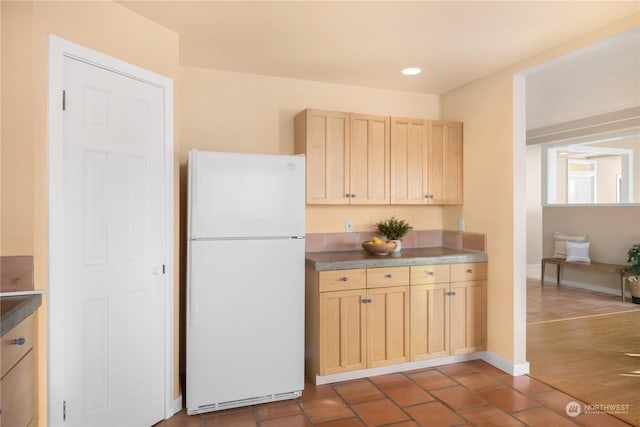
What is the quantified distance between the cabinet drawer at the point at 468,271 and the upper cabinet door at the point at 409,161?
0.68m

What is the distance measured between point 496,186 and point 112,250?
290cm

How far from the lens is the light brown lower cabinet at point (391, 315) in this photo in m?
3.08

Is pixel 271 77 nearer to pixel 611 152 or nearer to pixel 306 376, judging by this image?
pixel 306 376

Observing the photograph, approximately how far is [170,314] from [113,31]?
5.52ft

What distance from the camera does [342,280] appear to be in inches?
122

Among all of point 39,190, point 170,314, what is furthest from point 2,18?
point 170,314

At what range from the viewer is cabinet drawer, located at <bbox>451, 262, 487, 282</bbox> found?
3451 mm

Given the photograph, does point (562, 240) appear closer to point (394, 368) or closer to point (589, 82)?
point (589, 82)

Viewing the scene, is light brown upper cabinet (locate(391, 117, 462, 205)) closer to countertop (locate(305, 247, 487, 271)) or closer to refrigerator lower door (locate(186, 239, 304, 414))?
countertop (locate(305, 247, 487, 271))

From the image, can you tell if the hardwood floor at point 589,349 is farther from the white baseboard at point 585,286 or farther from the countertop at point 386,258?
the countertop at point 386,258

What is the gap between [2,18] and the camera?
188cm

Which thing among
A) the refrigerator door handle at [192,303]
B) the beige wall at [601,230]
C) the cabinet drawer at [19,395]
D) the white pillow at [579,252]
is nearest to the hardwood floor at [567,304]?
the beige wall at [601,230]

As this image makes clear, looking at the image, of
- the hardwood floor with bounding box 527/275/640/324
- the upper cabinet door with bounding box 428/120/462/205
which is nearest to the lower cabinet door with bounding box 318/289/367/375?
the upper cabinet door with bounding box 428/120/462/205

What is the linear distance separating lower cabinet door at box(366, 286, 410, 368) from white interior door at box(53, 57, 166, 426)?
4.94 feet
